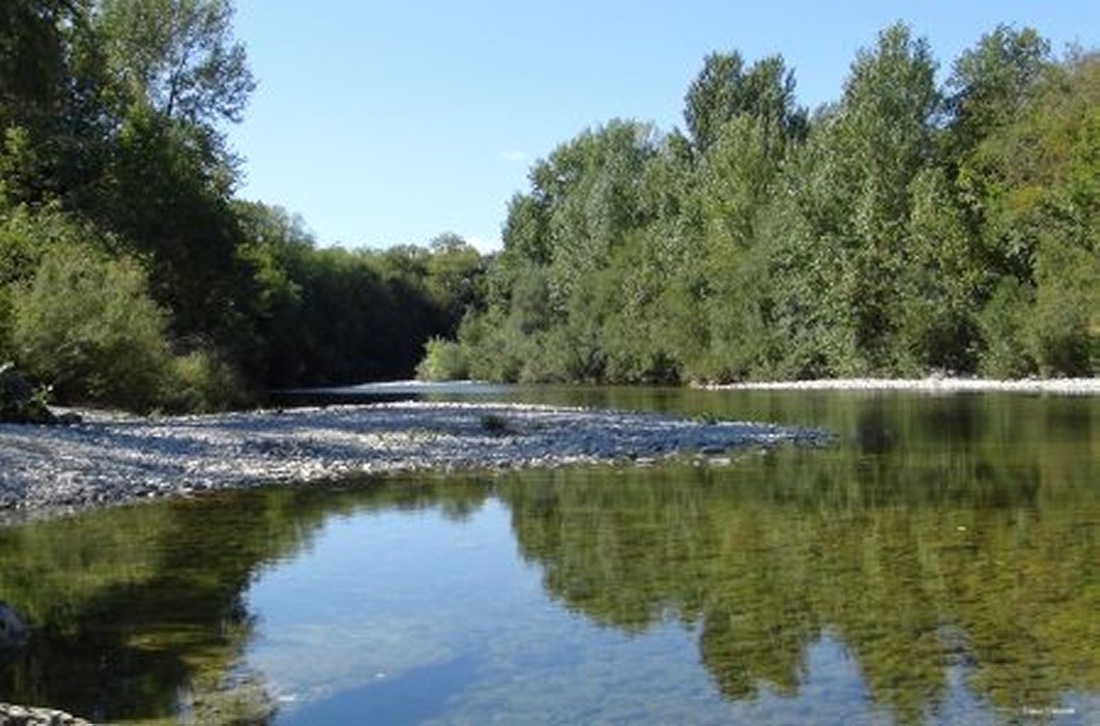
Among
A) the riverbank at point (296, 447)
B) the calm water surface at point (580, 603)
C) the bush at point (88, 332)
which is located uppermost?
the bush at point (88, 332)

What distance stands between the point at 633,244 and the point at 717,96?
1430 centimetres

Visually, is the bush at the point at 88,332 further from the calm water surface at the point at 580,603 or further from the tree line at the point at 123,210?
the calm water surface at the point at 580,603

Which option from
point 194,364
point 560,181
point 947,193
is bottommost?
point 194,364

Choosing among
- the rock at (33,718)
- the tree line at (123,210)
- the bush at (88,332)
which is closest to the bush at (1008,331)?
the tree line at (123,210)

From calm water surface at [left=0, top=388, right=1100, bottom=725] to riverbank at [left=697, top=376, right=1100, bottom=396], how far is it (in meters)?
34.3

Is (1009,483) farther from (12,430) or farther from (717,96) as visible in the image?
(717,96)

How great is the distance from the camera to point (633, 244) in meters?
103

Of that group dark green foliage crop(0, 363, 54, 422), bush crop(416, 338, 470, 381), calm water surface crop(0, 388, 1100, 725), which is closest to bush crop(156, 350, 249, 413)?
dark green foliage crop(0, 363, 54, 422)

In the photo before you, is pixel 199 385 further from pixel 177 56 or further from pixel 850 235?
pixel 850 235

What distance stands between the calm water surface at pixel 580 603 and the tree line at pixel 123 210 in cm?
1117

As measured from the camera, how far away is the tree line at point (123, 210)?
34.6 meters

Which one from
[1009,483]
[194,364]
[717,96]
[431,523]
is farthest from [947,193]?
[431,523]

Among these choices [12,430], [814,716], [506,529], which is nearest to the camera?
[814,716]

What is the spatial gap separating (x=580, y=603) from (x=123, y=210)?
3909cm
